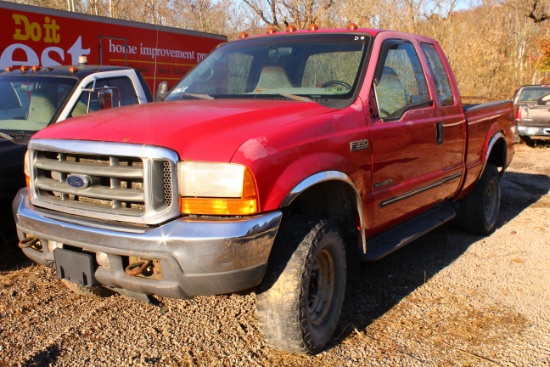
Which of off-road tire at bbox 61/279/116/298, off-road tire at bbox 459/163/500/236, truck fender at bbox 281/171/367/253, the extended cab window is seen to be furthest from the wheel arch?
off-road tire at bbox 61/279/116/298

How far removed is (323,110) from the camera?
3.50 meters

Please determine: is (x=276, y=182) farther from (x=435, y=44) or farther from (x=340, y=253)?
(x=435, y=44)

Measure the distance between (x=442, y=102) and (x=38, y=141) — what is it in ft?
10.9

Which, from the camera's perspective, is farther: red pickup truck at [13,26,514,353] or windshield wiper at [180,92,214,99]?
windshield wiper at [180,92,214,99]

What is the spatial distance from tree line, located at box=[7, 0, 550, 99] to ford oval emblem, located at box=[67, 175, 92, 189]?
12.4 meters

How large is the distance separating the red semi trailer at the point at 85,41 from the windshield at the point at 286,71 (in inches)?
168

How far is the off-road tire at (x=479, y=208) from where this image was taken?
229 inches

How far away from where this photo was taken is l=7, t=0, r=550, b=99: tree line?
18.8 meters

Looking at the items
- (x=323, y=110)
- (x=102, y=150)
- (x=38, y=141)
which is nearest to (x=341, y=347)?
(x=323, y=110)

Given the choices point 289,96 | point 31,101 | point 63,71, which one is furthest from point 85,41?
point 289,96

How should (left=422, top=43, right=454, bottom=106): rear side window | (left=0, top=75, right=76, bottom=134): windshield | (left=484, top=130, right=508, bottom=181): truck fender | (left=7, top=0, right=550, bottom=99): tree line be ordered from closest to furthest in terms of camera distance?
(left=422, top=43, right=454, bottom=106): rear side window → (left=0, top=75, right=76, bottom=134): windshield → (left=484, top=130, right=508, bottom=181): truck fender → (left=7, top=0, right=550, bottom=99): tree line

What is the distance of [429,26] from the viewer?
68.5ft

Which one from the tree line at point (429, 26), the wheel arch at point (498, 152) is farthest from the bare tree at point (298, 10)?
the wheel arch at point (498, 152)

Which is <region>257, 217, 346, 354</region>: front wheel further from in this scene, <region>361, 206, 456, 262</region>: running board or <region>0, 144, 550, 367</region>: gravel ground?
<region>361, 206, 456, 262</region>: running board
